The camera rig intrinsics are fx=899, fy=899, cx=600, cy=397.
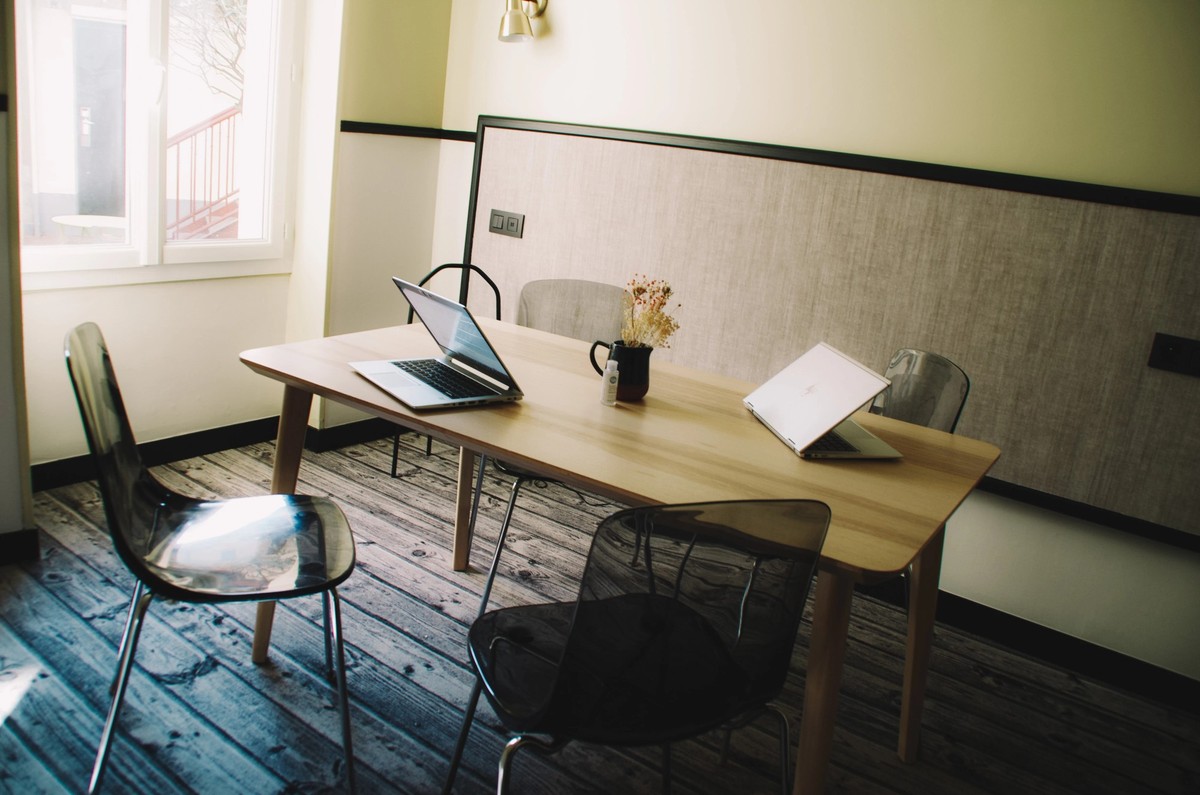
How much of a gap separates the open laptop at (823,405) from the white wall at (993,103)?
1108 millimetres

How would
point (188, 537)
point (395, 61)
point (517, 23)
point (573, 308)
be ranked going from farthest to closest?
point (395, 61), point (517, 23), point (573, 308), point (188, 537)

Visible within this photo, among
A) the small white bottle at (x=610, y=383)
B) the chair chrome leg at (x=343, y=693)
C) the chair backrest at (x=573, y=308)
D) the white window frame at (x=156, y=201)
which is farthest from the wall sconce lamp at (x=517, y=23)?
the chair chrome leg at (x=343, y=693)

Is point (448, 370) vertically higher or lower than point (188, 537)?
higher

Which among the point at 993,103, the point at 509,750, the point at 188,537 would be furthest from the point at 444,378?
the point at 993,103

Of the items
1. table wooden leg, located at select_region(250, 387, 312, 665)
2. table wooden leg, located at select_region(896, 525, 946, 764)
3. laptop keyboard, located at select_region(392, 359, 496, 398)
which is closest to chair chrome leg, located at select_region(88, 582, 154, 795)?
table wooden leg, located at select_region(250, 387, 312, 665)

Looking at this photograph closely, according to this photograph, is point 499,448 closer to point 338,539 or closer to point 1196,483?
point 338,539

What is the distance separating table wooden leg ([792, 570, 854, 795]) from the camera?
151 cm

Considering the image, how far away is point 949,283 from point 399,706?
2.03m

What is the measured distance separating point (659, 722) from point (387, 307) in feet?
9.48

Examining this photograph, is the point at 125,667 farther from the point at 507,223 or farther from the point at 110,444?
the point at 507,223

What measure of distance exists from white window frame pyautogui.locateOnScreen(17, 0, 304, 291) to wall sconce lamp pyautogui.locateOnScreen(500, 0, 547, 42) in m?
0.79

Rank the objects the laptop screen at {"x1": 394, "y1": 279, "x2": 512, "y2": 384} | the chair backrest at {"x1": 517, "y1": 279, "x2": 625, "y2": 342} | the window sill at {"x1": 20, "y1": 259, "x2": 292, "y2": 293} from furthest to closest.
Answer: the chair backrest at {"x1": 517, "y1": 279, "x2": 625, "y2": 342} < the window sill at {"x1": 20, "y1": 259, "x2": 292, "y2": 293} < the laptop screen at {"x1": 394, "y1": 279, "x2": 512, "y2": 384}

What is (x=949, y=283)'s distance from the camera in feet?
9.23

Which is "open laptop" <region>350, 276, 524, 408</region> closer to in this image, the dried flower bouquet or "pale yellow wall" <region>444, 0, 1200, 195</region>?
the dried flower bouquet
